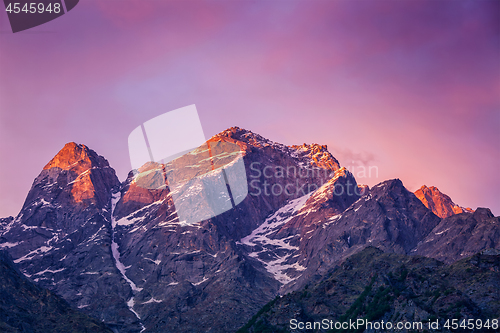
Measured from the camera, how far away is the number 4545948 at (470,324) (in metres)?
100

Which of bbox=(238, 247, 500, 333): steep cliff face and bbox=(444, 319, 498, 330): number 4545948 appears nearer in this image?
bbox=(444, 319, 498, 330): number 4545948

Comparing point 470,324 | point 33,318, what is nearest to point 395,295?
point 470,324

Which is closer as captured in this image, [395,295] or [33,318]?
[395,295]

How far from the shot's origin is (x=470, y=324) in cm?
10300

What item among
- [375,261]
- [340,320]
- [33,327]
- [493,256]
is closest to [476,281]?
[493,256]

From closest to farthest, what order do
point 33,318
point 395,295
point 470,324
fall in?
1. point 470,324
2. point 395,295
3. point 33,318

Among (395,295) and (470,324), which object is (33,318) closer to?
(395,295)

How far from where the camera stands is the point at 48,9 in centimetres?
13488

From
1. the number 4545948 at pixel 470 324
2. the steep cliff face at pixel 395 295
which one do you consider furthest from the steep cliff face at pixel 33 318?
the number 4545948 at pixel 470 324

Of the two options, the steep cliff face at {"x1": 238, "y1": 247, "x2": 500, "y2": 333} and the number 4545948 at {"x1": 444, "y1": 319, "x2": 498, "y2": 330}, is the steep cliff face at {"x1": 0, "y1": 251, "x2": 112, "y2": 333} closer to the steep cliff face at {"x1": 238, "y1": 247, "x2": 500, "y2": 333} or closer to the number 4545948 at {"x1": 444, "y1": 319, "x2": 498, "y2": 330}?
the steep cliff face at {"x1": 238, "y1": 247, "x2": 500, "y2": 333}

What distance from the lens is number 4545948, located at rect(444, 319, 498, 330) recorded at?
329 feet

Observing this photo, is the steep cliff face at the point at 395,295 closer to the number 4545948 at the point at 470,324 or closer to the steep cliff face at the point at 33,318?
the number 4545948 at the point at 470,324

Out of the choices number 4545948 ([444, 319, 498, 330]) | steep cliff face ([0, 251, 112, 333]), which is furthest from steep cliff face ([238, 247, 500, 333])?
steep cliff face ([0, 251, 112, 333])

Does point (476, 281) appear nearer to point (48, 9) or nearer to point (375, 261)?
point (375, 261)
